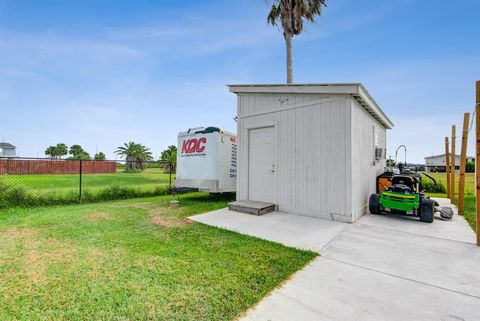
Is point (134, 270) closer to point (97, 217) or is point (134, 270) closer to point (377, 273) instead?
point (377, 273)

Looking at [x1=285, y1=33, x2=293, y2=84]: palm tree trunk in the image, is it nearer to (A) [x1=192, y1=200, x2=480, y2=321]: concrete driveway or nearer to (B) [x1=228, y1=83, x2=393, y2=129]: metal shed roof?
(B) [x1=228, y1=83, x2=393, y2=129]: metal shed roof

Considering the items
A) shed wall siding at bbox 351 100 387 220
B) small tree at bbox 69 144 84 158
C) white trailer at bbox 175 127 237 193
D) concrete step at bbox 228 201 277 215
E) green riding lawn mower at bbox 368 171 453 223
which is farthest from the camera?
small tree at bbox 69 144 84 158

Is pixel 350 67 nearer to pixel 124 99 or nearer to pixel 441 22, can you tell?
pixel 441 22

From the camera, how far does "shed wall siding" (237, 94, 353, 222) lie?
469 cm

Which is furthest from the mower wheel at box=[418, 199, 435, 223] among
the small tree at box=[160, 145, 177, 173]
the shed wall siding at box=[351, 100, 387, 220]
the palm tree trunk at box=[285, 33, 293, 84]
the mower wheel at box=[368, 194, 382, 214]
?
the small tree at box=[160, 145, 177, 173]

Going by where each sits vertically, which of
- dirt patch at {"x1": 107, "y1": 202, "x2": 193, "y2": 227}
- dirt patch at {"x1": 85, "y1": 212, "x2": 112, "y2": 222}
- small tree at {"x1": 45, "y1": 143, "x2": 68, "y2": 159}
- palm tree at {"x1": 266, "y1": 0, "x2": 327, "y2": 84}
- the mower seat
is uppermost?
palm tree at {"x1": 266, "y1": 0, "x2": 327, "y2": 84}

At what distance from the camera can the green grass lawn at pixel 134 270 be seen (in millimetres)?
1773

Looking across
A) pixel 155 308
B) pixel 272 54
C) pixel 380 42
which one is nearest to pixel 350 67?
pixel 380 42

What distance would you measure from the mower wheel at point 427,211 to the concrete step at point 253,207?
10.5 feet

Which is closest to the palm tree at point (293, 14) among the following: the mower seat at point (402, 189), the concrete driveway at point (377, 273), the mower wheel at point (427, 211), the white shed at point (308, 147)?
the white shed at point (308, 147)

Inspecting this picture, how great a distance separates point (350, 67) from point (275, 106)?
205 inches

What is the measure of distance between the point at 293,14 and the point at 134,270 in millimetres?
11478

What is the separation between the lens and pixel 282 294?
2035 millimetres

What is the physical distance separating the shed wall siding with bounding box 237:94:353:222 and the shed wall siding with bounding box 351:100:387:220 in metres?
0.27
